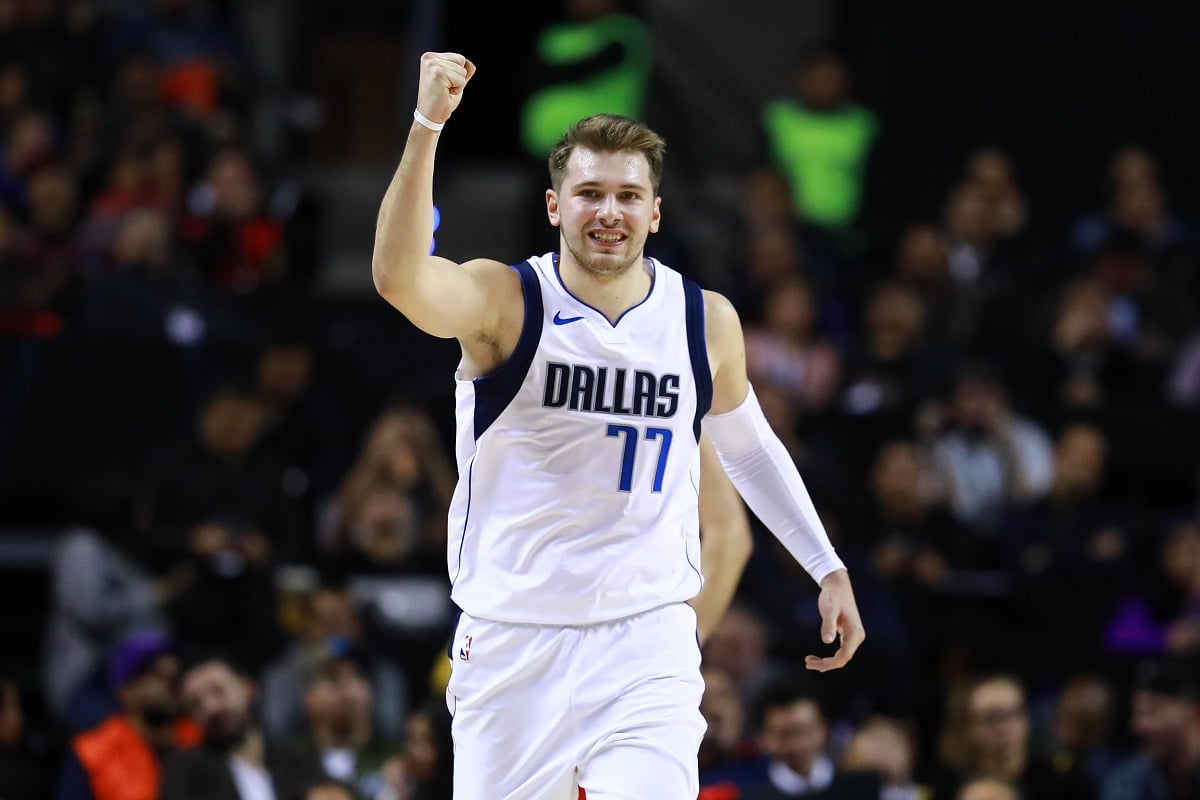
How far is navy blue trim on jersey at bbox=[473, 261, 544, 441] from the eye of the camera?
5699 mm

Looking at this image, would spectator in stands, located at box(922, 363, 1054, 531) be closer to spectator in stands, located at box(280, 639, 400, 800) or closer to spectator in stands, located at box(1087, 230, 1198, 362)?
spectator in stands, located at box(1087, 230, 1198, 362)

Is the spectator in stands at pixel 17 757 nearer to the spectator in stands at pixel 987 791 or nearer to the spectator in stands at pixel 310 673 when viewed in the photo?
the spectator in stands at pixel 310 673

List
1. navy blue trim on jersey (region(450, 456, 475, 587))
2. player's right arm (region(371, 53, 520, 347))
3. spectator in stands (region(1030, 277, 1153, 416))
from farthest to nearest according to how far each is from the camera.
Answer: spectator in stands (region(1030, 277, 1153, 416)), navy blue trim on jersey (region(450, 456, 475, 587)), player's right arm (region(371, 53, 520, 347))

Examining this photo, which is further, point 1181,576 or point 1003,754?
point 1181,576

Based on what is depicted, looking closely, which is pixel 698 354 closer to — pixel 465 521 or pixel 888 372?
pixel 465 521

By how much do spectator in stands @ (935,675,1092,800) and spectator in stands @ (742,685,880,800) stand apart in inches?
28.6

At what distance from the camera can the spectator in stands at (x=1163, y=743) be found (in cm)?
988

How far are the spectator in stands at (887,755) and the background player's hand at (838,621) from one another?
3512 mm

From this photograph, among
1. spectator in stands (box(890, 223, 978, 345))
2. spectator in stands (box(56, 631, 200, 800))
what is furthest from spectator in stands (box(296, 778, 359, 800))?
spectator in stands (box(890, 223, 978, 345))

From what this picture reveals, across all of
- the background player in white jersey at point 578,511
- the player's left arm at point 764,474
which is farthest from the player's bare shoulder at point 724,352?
the background player in white jersey at point 578,511

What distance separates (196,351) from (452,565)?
7.20 m

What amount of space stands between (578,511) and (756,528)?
5.96 m

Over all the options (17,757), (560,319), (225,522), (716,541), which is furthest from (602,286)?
(225,522)

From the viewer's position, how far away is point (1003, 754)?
958 cm
